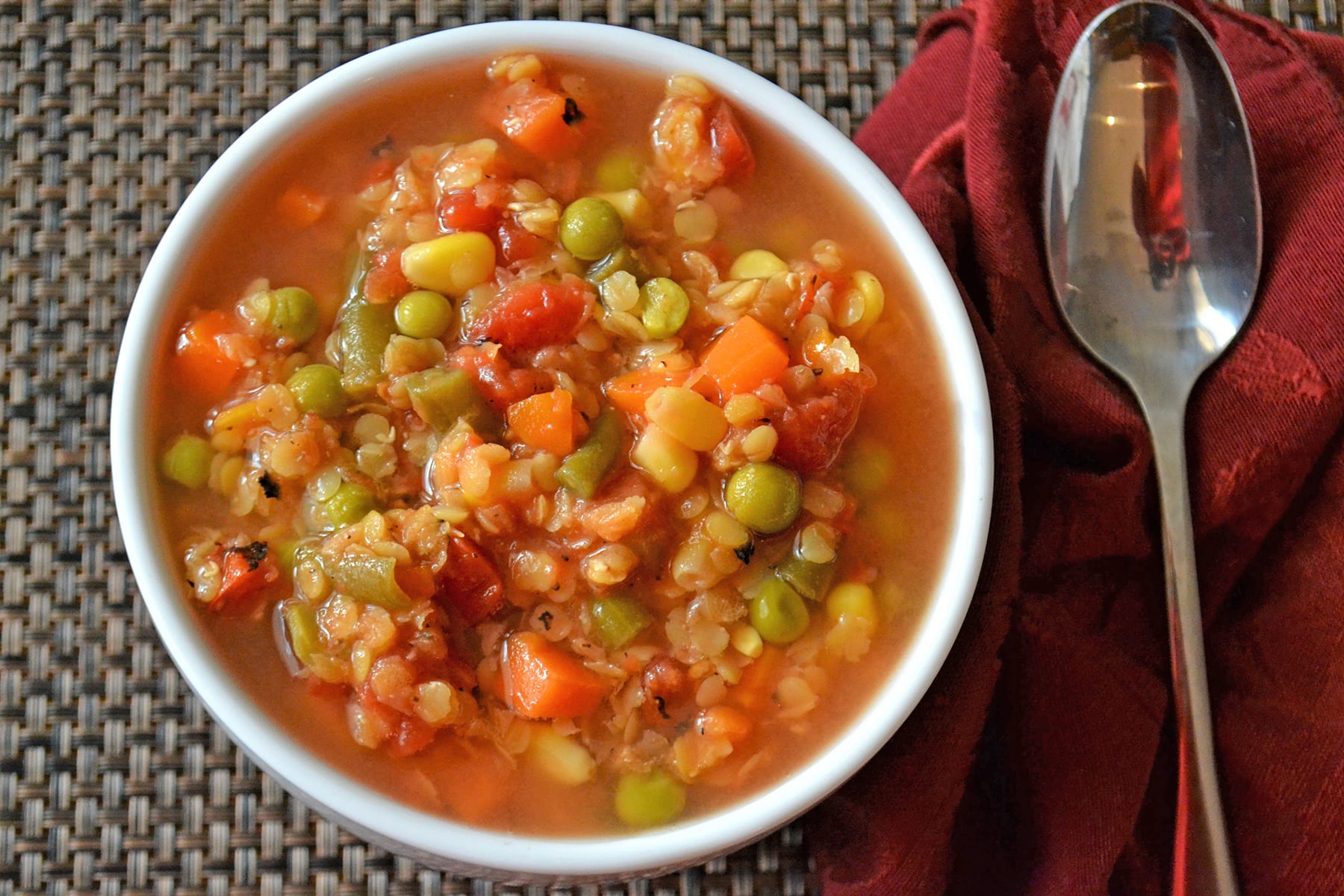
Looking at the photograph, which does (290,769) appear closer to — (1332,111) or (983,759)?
(983,759)

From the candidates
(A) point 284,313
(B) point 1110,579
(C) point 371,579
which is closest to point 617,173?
(A) point 284,313

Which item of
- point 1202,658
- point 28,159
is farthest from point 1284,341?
point 28,159

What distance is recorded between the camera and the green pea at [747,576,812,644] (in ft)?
7.52

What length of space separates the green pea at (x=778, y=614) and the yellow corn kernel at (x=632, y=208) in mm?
768

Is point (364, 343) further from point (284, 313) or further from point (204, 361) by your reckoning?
point (204, 361)

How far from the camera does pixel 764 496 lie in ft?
7.49

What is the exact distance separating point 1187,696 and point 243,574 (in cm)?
197

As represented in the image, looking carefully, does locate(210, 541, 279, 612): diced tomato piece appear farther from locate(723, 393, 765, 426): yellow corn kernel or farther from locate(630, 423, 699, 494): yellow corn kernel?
locate(723, 393, 765, 426): yellow corn kernel

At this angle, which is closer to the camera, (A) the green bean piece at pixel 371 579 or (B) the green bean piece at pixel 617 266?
(A) the green bean piece at pixel 371 579

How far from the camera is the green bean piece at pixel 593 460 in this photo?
2260 millimetres

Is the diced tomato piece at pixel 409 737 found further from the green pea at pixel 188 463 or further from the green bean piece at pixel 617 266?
the green bean piece at pixel 617 266

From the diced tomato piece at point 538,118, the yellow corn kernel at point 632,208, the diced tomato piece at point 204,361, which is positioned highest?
the diced tomato piece at point 538,118

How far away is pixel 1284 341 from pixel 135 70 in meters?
2.78

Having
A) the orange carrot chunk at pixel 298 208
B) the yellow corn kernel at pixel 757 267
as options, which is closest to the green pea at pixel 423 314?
the orange carrot chunk at pixel 298 208
